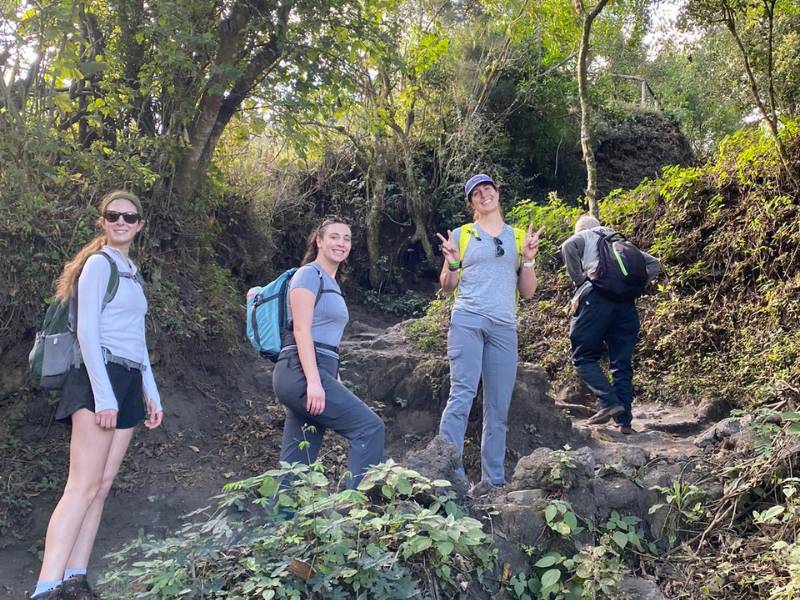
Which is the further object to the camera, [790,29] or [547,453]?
[790,29]

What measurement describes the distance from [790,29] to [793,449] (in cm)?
1049

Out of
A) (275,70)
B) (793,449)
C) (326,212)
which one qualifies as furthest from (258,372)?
(326,212)

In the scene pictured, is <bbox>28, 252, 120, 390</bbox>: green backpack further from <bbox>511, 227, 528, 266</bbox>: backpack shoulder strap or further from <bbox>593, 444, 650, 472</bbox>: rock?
<bbox>593, 444, 650, 472</bbox>: rock

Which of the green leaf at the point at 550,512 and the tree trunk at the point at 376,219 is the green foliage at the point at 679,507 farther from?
the tree trunk at the point at 376,219

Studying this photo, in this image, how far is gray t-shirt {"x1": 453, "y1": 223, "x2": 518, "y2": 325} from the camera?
15.3 feet

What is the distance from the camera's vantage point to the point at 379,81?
40.7ft

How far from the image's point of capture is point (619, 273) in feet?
20.4

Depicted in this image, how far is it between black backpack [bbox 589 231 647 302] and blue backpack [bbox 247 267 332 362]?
10.3 feet

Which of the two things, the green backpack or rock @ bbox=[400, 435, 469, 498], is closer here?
the green backpack

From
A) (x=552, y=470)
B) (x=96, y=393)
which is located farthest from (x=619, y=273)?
(x=96, y=393)

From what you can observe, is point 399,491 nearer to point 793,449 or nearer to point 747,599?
point 747,599

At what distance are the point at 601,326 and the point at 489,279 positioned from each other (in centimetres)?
210

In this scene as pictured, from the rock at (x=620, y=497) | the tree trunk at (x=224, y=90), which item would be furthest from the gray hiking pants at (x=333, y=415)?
the tree trunk at (x=224, y=90)

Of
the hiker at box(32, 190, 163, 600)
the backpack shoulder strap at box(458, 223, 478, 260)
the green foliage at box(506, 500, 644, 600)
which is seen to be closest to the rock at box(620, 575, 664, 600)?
the green foliage at box(506, 500, 644, 600)
